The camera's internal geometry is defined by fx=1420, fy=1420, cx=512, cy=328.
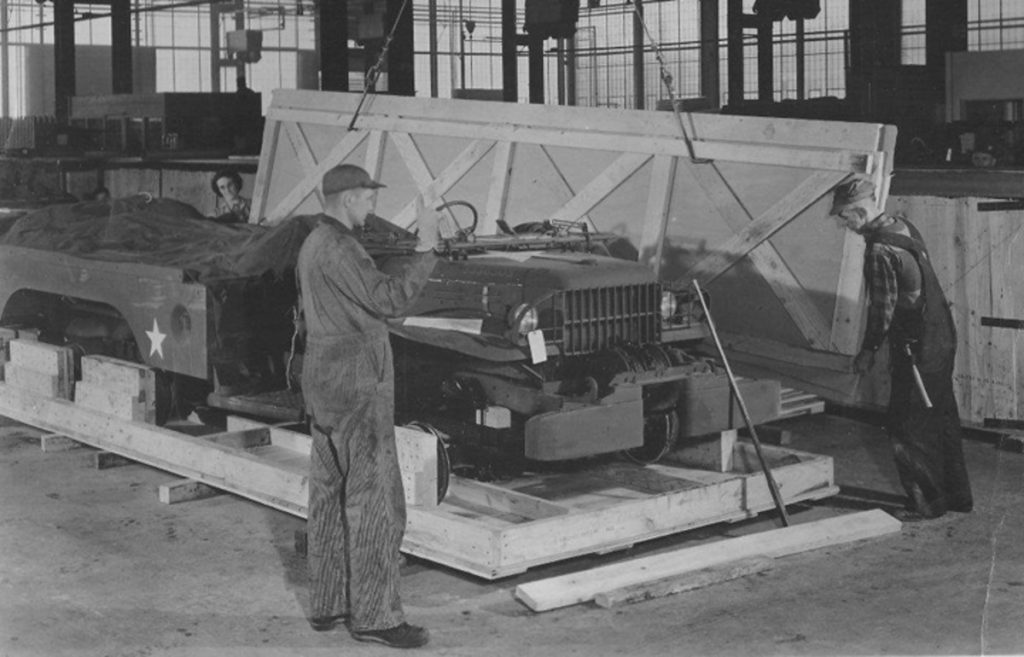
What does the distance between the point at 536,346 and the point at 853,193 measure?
1884mm

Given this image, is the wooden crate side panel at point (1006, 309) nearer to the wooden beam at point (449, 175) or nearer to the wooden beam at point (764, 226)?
the wooden beam at point (764, 226)

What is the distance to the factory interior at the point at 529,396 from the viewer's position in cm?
564

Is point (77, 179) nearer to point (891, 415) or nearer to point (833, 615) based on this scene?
point (891, 415)

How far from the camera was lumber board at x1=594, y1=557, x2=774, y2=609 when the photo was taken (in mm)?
5988

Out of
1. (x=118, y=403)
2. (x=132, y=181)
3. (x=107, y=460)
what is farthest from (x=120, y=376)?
(x=132, y=181)

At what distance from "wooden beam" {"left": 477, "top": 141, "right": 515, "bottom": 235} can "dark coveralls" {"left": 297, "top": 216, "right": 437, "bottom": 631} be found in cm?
428

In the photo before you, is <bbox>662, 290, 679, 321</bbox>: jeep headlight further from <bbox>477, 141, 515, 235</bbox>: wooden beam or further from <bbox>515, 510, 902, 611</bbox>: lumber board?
<bbox>477, 141, 515, 235</bbox>: wooden beam

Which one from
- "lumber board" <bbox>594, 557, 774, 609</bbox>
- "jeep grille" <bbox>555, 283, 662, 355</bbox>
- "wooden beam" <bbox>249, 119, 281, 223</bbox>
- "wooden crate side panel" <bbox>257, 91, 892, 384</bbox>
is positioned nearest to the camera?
"lumber board" <bbox>594, 557, 774, 609</bbox>

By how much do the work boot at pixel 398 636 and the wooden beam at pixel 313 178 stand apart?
6.11 m

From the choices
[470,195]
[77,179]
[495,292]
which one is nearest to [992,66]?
[470,195]

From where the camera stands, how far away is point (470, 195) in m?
10.1

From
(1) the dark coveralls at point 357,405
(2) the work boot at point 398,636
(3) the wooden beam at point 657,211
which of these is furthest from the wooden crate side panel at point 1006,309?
(2) the work boot at point 398,636

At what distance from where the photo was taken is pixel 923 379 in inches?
287

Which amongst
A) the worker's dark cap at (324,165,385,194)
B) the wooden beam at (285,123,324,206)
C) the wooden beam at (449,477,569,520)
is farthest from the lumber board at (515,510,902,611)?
the wooden beam at (285,123,324,206)
